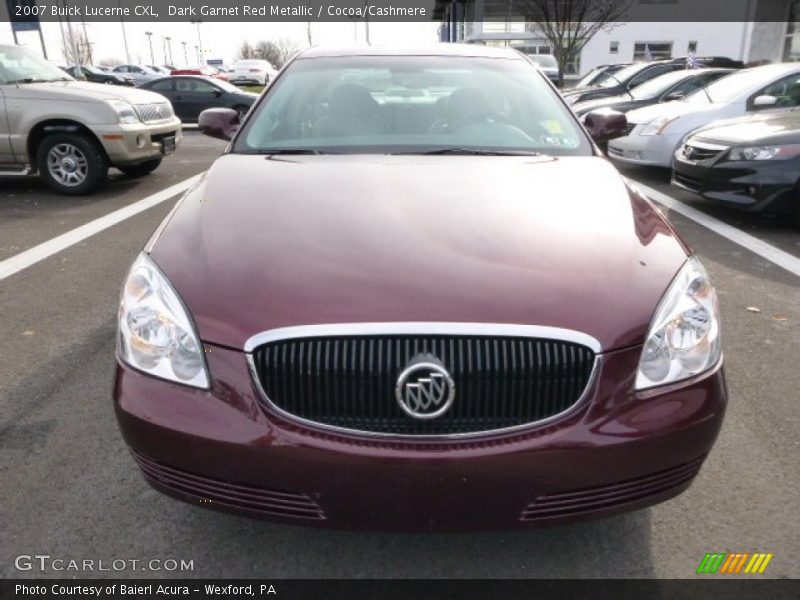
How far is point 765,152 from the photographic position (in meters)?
6.21

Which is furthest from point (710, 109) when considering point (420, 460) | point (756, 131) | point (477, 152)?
point (420, 460)

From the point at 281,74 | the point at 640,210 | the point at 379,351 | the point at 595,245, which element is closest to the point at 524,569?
the point at 379,351

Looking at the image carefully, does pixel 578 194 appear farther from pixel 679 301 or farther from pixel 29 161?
pixel 29 161

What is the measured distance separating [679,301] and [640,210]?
1.99 ft

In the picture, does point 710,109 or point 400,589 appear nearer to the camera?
point 400,589

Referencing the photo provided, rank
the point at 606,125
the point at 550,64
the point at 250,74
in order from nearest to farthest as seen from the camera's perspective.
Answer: the point at 606,125, the point at 550,64, the point at 250,74

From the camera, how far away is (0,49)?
812 cm

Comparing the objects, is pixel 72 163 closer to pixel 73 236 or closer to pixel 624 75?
pixel 73 236

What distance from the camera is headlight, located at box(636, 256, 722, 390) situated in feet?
6.24

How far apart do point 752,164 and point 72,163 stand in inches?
284

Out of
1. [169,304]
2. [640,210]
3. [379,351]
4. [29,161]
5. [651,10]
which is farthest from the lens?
[651,10]

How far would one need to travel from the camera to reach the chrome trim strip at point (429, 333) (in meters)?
1.79

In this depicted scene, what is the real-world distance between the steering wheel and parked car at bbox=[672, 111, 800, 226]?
12.9 feet

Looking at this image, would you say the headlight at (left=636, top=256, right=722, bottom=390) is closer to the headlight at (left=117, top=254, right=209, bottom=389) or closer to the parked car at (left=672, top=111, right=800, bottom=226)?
the headlight at (left=117, top=254, right=209, bottom=389)
